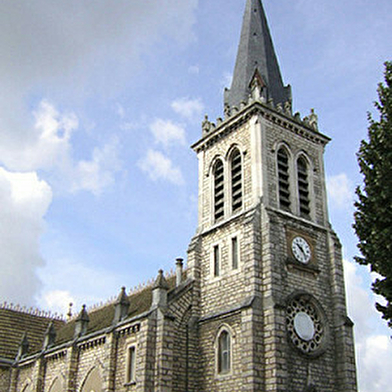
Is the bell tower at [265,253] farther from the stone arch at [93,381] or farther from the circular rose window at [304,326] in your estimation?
the stone arch at [93,381]

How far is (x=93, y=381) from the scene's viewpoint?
87.4 ft

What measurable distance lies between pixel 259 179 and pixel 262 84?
254 inches

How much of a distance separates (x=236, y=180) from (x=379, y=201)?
11400 millimetres

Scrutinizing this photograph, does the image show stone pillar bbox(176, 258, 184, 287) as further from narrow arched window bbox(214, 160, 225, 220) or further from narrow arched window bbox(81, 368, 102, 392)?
narrow arched window bbox(81, 368, 102, 392)

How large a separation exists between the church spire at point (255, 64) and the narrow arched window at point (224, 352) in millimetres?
12715

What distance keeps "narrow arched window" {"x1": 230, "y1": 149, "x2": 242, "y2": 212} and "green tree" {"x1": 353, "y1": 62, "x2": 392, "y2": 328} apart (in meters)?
9.49

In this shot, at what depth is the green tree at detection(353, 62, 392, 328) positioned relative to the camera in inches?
627

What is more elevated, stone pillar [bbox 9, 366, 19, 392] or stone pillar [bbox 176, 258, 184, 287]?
stone pillar [bbox 176, 258, 184, 287]

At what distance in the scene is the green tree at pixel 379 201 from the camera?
15938 mm

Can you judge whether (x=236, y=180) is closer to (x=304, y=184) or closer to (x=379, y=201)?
(x=304, y=184)

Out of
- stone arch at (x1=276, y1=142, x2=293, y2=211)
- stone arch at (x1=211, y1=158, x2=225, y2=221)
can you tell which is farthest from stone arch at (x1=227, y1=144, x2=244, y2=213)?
stone arch at (x1=276, y1=142, x2=293, y2=211)

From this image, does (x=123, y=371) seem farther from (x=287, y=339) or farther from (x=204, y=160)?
(x=204, y=160)

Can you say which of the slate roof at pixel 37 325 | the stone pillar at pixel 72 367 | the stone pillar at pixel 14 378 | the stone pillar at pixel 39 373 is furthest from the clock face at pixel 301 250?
the stone pillar at pixel 14 378

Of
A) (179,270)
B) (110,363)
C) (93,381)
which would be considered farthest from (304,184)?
(93,381)
